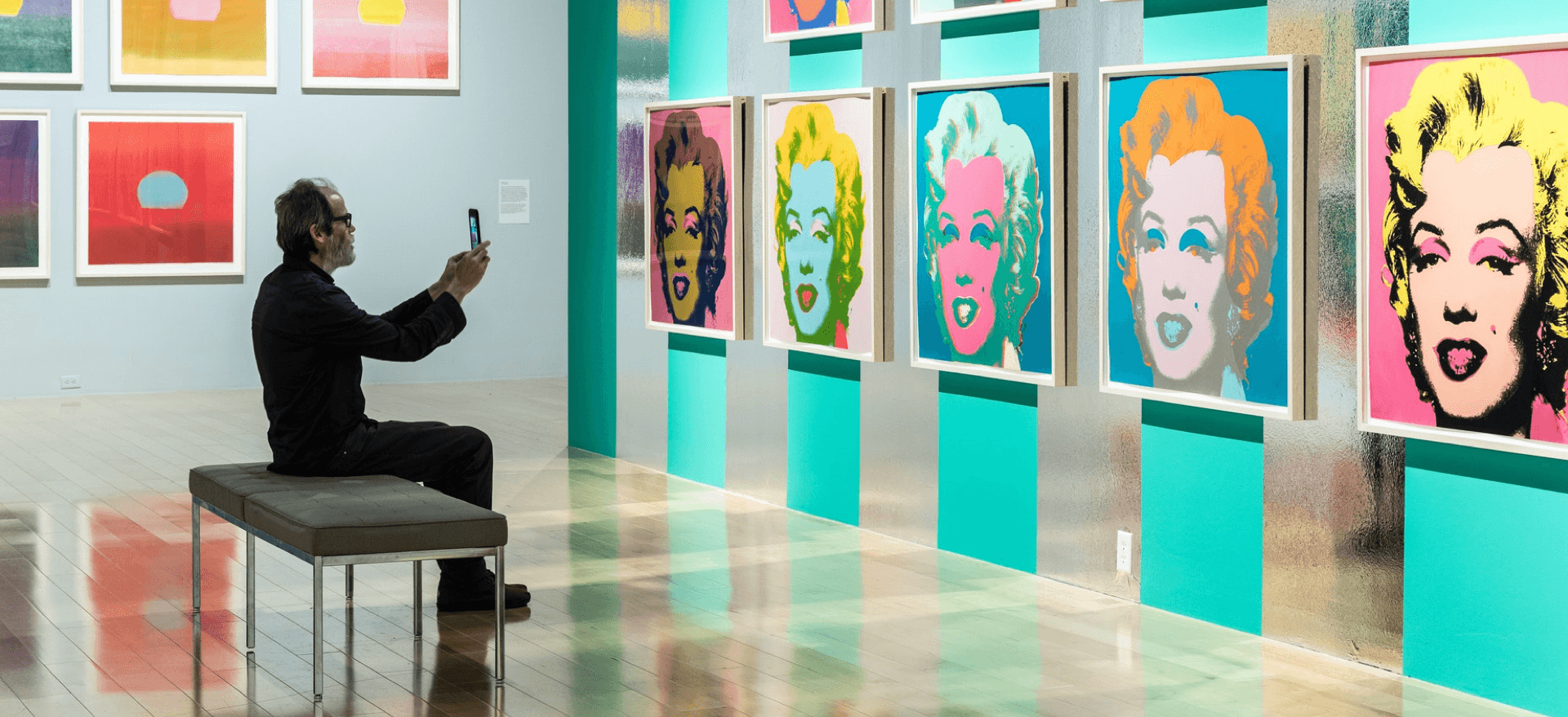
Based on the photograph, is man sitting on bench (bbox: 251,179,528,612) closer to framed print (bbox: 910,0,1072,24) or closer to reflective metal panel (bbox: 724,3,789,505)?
framed print (bbox: 910,0,1072,24)

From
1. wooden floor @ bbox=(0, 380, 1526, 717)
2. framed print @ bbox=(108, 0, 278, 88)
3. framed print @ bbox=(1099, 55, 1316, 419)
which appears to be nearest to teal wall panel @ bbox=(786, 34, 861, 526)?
wooden floor @ bbox=(0, 380, 1526, 717)

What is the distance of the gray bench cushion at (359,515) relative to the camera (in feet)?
15.5

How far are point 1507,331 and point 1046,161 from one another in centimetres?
194

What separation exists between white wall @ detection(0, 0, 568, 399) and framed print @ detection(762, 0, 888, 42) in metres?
6.52

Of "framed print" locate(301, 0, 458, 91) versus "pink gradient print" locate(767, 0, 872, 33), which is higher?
"framed print" locate(301, 0, 458, 91)

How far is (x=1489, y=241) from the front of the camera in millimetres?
4531

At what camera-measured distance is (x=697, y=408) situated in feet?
28.2

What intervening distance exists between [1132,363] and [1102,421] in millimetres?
332

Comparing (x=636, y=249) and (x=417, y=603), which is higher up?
(x=636, y=249)

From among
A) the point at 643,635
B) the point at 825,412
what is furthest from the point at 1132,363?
the point at 825,412

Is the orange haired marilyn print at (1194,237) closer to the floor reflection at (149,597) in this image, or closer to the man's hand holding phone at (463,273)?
the man's hand holding phone at (463,273)

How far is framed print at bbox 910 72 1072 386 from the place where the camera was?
239 inches

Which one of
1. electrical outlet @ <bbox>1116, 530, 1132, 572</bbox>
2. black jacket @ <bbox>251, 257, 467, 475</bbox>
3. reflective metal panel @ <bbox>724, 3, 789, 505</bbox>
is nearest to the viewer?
black jacket @ <bbox>251, 257, 467, 475</bbox>

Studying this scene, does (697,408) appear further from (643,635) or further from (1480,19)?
(1480,19)
